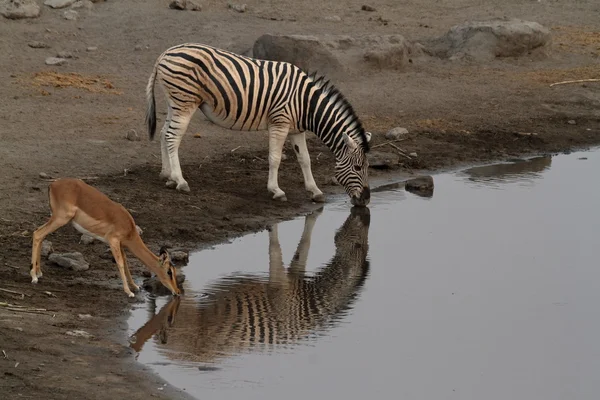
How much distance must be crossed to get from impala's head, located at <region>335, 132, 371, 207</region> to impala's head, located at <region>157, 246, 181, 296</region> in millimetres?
4024

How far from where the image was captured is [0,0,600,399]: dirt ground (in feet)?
28.6

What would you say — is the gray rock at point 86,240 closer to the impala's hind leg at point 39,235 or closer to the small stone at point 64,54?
the impala's hind leg at point 39,235

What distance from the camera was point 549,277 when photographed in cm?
1107

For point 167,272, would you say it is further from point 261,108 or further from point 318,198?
point 318,198

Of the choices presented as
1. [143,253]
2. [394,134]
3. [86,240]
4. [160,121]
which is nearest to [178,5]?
[160,121]

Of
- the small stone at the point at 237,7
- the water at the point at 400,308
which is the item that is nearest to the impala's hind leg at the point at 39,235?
the water at the point at 400,308

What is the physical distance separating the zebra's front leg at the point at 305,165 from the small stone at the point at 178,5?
851 centimetres

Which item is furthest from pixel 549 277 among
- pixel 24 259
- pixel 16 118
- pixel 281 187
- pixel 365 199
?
pixel 16 118

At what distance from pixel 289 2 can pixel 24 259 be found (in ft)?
45.7

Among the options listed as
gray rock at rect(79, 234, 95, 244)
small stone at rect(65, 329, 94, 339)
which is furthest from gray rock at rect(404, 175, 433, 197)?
small stone at rect(65, 329, 94, 339)

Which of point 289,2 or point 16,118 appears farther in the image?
point 289,2

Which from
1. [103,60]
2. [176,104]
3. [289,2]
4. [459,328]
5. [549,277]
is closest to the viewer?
[459,328]

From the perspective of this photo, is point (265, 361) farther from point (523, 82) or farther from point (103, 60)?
point (523, 82)

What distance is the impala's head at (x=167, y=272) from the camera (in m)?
9.73
